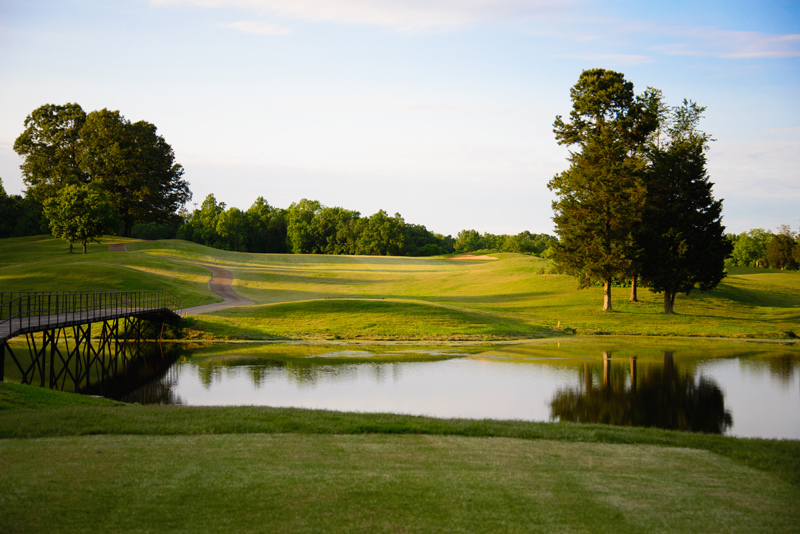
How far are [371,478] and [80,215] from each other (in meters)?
59.3

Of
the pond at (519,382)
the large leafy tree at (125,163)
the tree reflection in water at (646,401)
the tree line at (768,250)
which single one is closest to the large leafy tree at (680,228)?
the pond at (519,382)

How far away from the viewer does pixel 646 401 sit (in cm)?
1916

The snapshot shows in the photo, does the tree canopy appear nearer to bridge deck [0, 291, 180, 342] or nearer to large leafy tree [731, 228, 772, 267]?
bridge deck [0, 291, 180, 342]

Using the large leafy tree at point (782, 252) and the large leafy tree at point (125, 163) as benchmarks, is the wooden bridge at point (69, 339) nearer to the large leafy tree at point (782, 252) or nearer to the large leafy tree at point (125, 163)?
the large leafy tree at point (125, 163)

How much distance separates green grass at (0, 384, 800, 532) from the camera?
678 centimetres

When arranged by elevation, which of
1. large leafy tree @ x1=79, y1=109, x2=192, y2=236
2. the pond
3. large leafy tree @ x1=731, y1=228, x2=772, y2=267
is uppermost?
large leafy tree @ x1=79, y1=109, x2=192, y2=236

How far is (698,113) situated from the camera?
5022 centimetres

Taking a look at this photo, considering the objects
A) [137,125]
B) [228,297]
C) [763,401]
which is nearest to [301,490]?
[763,401]

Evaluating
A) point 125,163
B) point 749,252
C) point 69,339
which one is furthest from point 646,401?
point 749,252

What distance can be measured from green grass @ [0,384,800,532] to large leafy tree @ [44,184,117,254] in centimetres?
5093

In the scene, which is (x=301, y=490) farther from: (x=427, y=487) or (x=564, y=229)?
(x=564, y=229)

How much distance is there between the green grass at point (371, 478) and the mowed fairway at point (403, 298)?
859 inches

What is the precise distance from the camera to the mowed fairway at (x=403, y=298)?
35.4m

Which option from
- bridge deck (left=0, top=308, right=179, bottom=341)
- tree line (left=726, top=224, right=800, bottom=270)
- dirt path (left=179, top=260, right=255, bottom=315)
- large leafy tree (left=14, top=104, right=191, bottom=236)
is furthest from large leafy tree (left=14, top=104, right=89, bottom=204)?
tree line (left=726, top=224, right=800, bottom=270)
